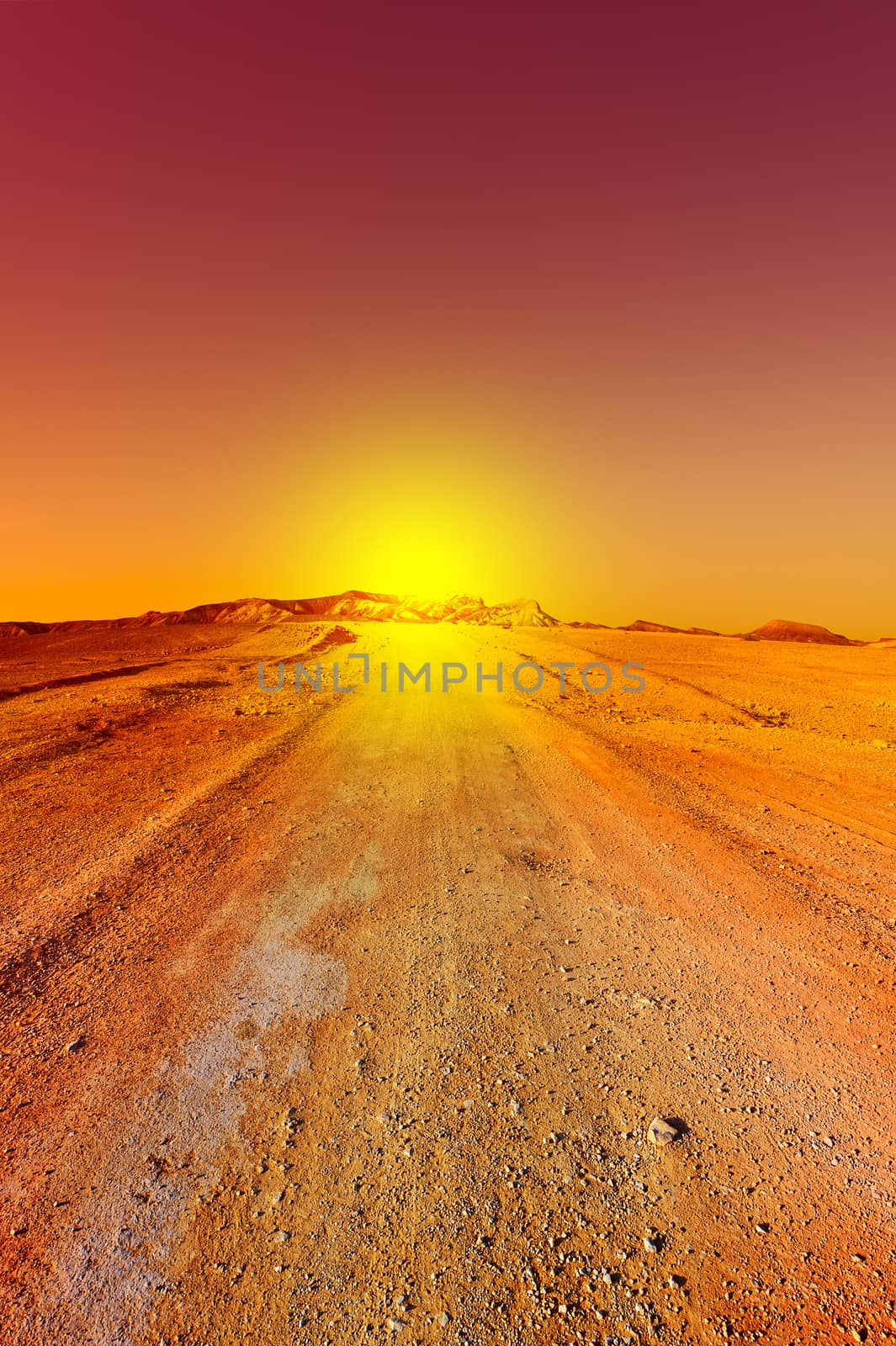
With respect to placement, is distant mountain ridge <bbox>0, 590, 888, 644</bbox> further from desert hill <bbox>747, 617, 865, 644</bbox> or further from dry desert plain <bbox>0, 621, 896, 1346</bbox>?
dry desert plain <bbox>0, 621, 896, 1346</bbox>

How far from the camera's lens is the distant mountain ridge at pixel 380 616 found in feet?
153

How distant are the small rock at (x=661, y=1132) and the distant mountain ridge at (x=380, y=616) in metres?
37.1

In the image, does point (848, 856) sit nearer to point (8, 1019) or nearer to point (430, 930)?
point (430, 930)

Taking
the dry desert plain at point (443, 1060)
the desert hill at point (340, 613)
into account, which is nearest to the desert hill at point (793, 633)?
the desert hill at point (340, 613)

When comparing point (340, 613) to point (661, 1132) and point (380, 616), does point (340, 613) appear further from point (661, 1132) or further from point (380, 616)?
point (661, 1132)

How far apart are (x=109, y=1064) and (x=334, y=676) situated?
1607cm

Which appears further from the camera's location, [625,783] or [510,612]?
[510,612]

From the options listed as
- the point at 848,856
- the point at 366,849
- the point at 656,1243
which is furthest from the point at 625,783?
the point at 656,1243

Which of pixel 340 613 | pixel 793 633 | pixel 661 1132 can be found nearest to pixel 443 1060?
pixel 661 1132

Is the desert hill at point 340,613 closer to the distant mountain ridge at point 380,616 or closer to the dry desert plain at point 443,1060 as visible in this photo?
the distant mountain ridge at point 380,616

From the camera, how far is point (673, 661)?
24422 millimetres

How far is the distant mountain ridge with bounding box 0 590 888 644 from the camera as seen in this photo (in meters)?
46.6

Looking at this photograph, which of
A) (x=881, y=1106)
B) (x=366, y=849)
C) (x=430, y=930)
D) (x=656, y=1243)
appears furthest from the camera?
(x=366, y=849)

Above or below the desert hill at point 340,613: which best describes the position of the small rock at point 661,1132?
below
